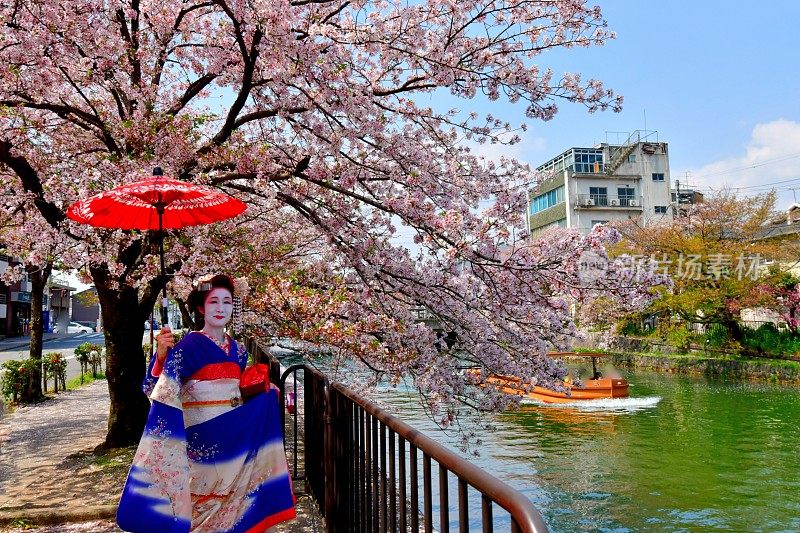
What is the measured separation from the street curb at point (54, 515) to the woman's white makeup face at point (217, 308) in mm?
2712

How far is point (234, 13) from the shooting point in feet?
17.6

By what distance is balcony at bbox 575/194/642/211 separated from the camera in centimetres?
5075

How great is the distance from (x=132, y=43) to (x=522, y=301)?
5441 millimetres

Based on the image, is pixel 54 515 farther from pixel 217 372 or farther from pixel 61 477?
pixel 217 372

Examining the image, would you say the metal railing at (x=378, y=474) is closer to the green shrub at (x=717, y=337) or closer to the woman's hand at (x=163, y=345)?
the woman's hand at (x=163, y=345)

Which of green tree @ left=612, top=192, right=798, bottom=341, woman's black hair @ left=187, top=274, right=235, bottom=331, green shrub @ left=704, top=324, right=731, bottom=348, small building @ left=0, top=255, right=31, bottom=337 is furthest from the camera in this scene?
small building @ left=0, top=255, right=31, bottom=337

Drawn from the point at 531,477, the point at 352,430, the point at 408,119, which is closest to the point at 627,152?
the point at 531,477

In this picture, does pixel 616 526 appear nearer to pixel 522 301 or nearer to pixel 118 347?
pixel 522 301

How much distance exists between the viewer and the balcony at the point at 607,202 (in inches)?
1998

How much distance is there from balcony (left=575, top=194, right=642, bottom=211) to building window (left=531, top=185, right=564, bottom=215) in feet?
6.56

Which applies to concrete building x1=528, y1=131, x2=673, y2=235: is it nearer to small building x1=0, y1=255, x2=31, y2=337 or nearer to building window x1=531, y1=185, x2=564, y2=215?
building window x1=531, y1=185, x2=564, y2=215

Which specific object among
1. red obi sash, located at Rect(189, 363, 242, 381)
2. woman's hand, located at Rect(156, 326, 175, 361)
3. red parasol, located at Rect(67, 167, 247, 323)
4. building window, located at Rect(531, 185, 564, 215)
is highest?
building window, located at Rect(531, 185, 564, 215)

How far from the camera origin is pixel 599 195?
5159 cm

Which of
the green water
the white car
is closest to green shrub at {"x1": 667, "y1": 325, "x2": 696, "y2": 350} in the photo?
the green water
